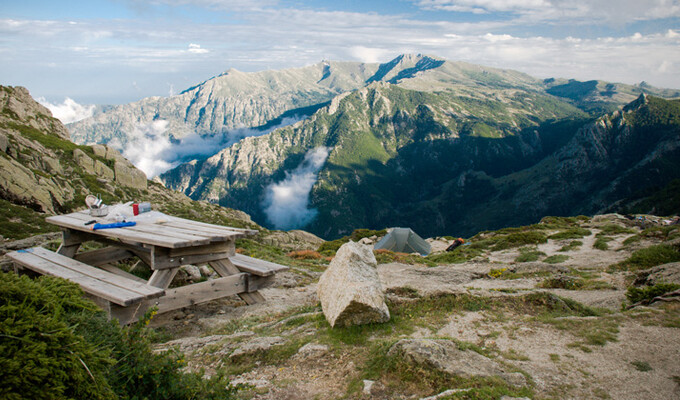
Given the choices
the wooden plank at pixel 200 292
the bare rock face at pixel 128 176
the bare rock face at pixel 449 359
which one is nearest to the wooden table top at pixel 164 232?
the wooden plank at pixel 200 292

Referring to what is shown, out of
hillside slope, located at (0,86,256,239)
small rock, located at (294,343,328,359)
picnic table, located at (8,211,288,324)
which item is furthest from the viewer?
hillside slope, located at (0,86,256,239)

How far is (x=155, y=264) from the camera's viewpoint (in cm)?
897

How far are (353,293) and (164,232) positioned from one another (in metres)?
5.34

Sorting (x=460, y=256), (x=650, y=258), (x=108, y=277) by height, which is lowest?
(x=460, y=256)

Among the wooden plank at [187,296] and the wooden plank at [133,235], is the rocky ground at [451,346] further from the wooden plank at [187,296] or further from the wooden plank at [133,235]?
the wooden plank at [133,235]

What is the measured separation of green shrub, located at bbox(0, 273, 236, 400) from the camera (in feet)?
8.57

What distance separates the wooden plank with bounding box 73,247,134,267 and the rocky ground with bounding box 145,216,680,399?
12.0 ft

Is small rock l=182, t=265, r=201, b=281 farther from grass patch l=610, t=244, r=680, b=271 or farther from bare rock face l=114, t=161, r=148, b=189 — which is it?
bare rock face l=114, t=161, r=148, b=189

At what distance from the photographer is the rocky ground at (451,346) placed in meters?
5.72

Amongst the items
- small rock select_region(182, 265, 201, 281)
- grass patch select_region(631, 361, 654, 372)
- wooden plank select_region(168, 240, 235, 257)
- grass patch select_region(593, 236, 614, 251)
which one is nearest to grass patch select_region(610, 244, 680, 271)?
grass patch select_region(593, 236, 614, 251)

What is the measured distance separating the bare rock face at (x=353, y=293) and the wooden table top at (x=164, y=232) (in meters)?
2.67

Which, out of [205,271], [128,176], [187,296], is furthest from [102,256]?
[128,176]

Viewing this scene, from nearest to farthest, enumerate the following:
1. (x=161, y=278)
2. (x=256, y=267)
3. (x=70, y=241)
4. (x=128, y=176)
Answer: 1. (x=161, y=278)
2. (x=256, y=267)
3. (x=70, y=241)
4. (x=128, y=176)

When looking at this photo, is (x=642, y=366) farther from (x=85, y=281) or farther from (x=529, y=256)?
(x=529, y=256)
